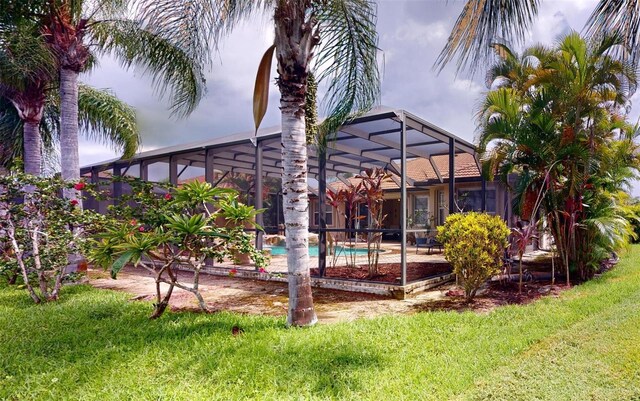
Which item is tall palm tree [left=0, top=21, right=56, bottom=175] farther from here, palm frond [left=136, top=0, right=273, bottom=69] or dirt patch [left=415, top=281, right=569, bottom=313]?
dirt patch [left=415, top=281, right=569, bottom=313]

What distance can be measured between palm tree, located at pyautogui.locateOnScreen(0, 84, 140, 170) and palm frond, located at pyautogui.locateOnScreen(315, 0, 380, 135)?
7.21 m

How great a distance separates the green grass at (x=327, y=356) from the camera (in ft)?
10.8

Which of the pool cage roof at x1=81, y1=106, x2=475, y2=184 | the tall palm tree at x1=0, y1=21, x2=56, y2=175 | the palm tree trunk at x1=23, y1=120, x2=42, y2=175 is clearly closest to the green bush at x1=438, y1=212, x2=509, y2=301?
the pool cage roof at x1=81, y1=106, x2=475, y2=184

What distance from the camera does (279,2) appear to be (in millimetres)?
4562

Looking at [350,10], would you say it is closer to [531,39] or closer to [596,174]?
[531,39]

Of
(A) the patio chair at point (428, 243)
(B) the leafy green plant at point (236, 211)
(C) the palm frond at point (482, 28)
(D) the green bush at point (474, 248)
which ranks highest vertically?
(C) the palm frond at point (482, 28)

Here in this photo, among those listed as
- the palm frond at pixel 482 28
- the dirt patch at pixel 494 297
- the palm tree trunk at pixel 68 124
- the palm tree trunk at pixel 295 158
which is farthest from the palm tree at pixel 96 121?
the palm frond at pixel 482 28

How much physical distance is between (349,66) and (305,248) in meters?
3.19

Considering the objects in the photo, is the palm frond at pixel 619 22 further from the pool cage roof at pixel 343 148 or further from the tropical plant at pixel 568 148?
the tropical plant at pixel 568 148

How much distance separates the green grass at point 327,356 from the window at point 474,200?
1135 cm

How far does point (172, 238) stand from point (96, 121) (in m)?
8.26

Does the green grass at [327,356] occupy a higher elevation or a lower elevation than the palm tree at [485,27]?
lower

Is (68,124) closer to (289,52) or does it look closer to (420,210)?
(289,52)

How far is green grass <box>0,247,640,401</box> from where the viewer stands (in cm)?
330
